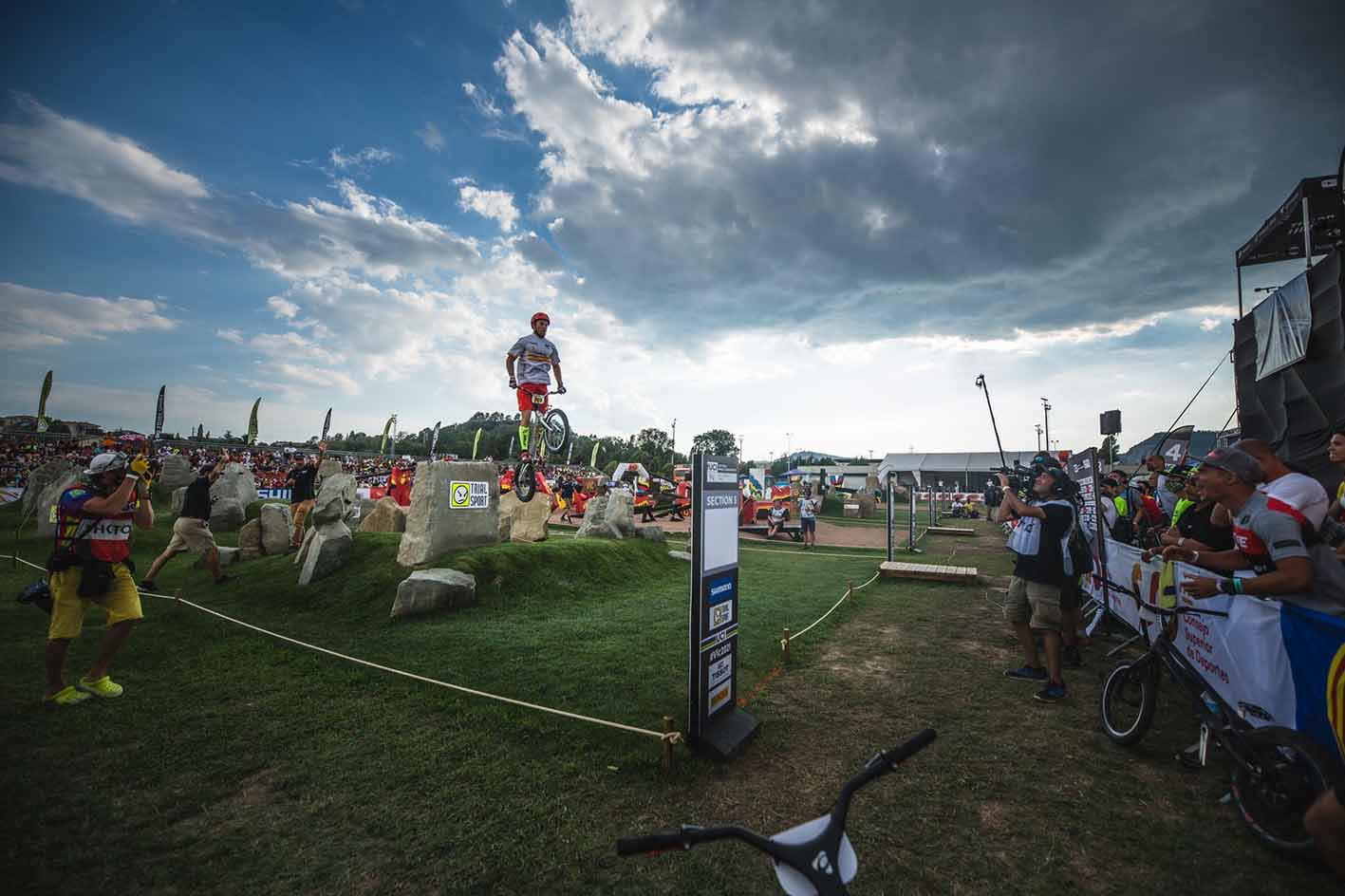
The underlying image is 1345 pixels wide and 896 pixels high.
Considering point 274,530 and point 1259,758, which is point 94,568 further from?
point 1259,758

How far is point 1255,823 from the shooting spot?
2.89 meters

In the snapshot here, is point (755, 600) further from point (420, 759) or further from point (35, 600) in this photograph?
point (35, 600)

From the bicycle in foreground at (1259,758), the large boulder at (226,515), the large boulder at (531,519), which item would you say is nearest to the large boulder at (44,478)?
the large boulder at (226,515)

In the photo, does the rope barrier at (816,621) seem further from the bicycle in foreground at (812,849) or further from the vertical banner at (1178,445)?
the vertical banner at (1178,445)

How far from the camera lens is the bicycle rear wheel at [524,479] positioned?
428 inches

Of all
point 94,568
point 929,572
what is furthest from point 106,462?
point 929,572

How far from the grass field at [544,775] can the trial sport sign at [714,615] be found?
222 millimetres

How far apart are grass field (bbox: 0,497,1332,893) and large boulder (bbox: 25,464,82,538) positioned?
10834mm

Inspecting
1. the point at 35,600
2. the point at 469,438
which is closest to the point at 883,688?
the point at 35,600

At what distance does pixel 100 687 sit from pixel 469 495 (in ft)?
17.6

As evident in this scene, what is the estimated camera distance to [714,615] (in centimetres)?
407

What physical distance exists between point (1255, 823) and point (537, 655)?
5705 mm

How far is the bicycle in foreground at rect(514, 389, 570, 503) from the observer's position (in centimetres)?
1012

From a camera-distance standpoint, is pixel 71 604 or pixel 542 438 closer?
pixel 71 604
